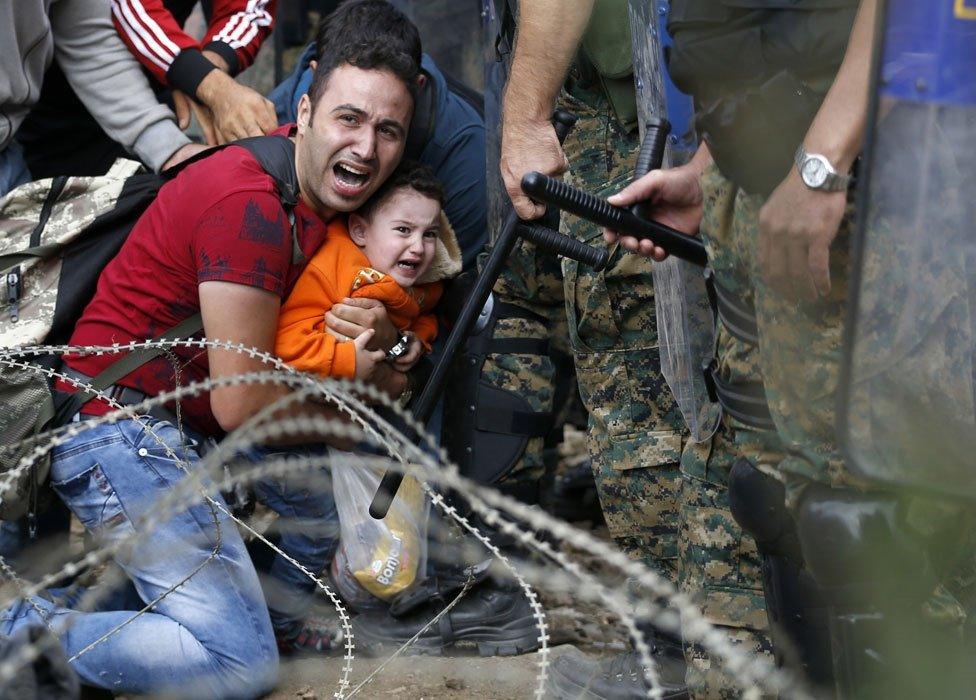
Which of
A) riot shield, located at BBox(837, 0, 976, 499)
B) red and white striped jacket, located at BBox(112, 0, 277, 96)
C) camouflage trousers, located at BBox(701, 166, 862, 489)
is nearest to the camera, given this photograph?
riot shield, located at BBox(837, 0, 976, 499)

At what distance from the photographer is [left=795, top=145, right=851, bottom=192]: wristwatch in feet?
4.83

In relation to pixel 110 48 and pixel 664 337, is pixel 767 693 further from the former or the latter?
pixel 110 48

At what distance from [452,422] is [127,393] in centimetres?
81

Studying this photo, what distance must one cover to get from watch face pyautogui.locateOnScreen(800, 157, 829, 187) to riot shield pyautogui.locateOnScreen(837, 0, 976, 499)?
Result: 10 centimetres

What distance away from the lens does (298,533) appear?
9.91 ft

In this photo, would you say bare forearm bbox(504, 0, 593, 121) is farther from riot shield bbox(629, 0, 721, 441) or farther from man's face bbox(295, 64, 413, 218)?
man's face bbox(295, 64, 413, 218)

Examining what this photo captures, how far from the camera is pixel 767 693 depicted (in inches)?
→ 85.3

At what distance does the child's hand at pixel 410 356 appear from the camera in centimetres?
286

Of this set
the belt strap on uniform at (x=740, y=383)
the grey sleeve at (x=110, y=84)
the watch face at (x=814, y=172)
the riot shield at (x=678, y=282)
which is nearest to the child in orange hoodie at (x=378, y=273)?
the grey sleeve at (x=110, y=84)

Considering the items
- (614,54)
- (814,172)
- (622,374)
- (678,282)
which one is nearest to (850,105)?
(814,172)

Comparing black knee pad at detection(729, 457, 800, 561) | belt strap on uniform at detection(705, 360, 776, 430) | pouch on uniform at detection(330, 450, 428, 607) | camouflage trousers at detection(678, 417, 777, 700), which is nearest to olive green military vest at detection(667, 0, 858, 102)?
belt strap on uniform at detection(705, 360, 776, 430)

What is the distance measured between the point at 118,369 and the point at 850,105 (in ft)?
5.46

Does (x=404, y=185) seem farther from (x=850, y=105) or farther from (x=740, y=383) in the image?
(x=850, y=105)

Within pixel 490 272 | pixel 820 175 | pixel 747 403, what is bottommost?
pixel 747 403
